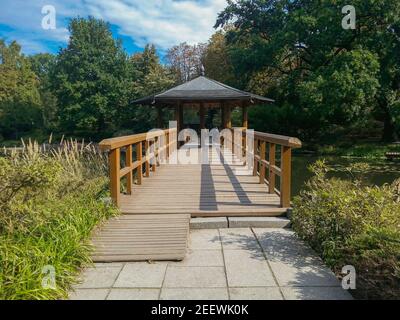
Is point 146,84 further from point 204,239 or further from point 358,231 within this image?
point 358,231

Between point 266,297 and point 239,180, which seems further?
point 239,180

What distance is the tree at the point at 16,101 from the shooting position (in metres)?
30.2

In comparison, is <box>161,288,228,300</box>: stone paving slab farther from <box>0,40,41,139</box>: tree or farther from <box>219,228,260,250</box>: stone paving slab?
<box>0,40,41,139</box>: tree

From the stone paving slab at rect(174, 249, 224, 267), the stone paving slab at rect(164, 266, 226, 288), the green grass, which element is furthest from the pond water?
the stone paving slab at rect(164, 266, 226, 288)

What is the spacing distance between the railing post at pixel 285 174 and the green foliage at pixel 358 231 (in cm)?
25

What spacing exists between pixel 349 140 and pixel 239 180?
16588 mm

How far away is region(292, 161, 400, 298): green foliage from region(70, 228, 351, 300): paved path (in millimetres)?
160

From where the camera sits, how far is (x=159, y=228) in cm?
363

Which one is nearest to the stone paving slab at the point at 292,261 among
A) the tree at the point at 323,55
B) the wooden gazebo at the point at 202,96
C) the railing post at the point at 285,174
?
the railing post at the point at 285,174

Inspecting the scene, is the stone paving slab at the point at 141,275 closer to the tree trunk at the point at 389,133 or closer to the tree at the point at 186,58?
the tree trunk at the point at 389,133
